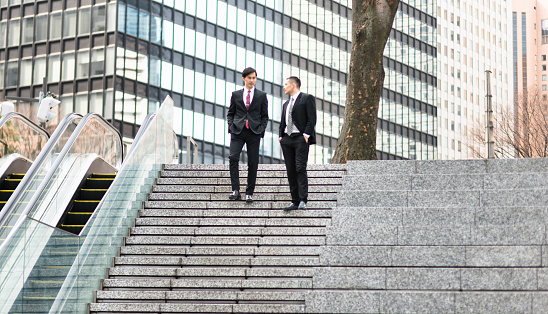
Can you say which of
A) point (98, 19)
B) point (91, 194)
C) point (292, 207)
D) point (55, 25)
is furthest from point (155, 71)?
point (292, 207)

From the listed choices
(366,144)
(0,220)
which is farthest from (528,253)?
(366,144)

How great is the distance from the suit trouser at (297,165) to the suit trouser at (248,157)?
1.54 ft

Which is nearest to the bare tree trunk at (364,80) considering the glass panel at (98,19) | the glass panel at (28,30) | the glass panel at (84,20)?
the glass panel at (98,19)

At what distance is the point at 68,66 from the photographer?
58312mm

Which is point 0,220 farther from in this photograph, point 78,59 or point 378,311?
point 78,59

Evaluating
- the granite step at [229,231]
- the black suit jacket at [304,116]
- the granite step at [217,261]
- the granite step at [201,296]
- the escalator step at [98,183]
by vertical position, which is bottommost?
the granite step at [201,296]

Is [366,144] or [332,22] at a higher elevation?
[332,22]

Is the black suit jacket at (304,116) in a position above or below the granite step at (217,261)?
above

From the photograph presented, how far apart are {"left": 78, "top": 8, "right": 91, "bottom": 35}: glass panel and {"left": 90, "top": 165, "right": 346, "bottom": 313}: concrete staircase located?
46438 millimetres

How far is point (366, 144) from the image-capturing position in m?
17.0

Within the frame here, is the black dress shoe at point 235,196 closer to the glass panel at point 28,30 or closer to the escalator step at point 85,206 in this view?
the escalator step at point 85,206

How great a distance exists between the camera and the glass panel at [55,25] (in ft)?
194

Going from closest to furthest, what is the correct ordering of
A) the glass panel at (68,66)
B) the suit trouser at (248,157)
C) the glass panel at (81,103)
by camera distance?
the suit trouser at (248,157) → the glass panel at (81,103) → the glass panel at (68,66)

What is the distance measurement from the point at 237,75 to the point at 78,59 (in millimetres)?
12633
